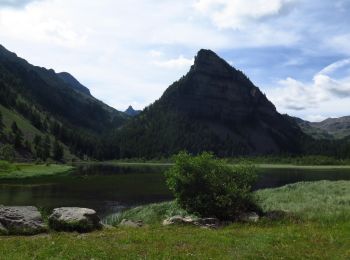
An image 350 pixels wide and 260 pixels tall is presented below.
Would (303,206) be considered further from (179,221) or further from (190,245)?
(190,245)

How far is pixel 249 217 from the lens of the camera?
119ft

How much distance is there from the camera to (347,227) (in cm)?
3005

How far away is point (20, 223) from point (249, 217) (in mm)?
17408

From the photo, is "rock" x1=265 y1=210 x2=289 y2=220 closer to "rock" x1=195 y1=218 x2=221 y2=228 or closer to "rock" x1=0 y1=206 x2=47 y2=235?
"rock" x1=195 y1=218 x2=221 y2=228

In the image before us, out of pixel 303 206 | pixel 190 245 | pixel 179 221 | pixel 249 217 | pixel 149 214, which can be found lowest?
pixel 149 214

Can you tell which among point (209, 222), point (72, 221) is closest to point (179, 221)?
point (209, 222)

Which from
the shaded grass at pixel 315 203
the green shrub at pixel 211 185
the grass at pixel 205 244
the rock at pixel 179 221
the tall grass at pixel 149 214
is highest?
the green shrub at pixel 211 185

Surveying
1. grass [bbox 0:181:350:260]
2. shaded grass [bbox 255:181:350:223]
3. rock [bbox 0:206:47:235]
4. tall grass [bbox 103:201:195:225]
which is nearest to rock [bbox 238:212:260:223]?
grass [bbox 0:181:350:260]

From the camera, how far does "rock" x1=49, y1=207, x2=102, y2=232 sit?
1198 inches

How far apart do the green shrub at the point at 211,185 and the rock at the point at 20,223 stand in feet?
43.3

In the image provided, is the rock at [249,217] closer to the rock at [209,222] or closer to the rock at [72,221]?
the rock at [209,222]

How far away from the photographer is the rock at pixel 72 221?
30.4 m

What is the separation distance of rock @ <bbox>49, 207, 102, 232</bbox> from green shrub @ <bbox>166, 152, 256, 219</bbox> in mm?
9988

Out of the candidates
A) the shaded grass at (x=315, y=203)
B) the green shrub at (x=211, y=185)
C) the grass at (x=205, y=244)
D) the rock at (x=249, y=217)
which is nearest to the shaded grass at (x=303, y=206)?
the shaded grass at (x=315, y=203)
